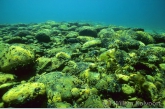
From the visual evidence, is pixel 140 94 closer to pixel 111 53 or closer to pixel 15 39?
pixel 111 53

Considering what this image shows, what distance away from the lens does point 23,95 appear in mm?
3406

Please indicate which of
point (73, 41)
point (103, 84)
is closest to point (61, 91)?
point (103, 84)

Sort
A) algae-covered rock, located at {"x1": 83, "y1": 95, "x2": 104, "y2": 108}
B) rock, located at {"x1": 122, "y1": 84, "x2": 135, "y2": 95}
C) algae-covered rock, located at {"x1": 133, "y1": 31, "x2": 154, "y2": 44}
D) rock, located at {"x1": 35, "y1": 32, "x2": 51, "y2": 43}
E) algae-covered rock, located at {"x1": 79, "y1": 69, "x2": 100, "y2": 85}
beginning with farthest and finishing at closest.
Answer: rock, located at {"x1": 35, "y1": 32, "x2": 51, "y2": 43} → algae-covered rock, located at {"x1": 133, "y1": 31, "x2": 154, "y2": 44} → algae-covered rock, located at {"x1": 79, "y1": 69, "x2": 100, "y2": 85} → rock, located at {"x1": 122, "y1": 84, "x2": 135, "y2": 95} → algae-covered rock, located at {"x1": 83, "y1": 95, "x2": 104, "y2": 108}

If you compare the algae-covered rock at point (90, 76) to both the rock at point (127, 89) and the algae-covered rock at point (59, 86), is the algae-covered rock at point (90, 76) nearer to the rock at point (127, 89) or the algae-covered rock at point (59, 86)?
the algae-covered rock at point (59, 86)

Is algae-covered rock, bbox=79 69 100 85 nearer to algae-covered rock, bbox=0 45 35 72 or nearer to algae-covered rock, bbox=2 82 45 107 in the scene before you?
algae-covered rock, bbox=2 82 45 107

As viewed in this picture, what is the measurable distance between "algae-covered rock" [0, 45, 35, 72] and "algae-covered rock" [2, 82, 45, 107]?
1.16 meters

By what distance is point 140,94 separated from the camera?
3.94m

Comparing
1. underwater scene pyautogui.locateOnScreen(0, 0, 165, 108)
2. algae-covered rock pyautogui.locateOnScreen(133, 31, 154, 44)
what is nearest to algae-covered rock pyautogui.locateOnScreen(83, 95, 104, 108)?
underwater scene pyautogui.locateOnScreen(0, 0, 165, 108)

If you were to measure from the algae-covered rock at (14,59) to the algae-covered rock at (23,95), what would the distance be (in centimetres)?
116

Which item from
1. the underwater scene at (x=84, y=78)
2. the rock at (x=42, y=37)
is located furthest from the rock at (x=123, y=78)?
the rock at (x=42, y=37)

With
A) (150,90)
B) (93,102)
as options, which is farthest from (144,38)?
(93,102)

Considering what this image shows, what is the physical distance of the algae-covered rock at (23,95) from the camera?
11.0 ft

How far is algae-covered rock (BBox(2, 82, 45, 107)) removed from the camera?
3.34 meters

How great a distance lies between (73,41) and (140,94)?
4.64 metres
